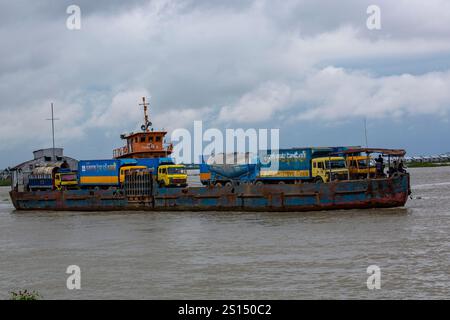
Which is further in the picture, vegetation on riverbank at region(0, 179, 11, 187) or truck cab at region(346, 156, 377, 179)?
vegetation on riverbank at region(0, 179, 11, 187)

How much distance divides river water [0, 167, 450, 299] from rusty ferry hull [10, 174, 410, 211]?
86 centimetres

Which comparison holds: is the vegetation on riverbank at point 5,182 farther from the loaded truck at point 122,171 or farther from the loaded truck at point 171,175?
the loaded truck at point 171,175

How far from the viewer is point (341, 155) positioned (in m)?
35.7

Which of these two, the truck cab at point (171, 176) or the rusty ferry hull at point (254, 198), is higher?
the truck cab at point (171, 176)

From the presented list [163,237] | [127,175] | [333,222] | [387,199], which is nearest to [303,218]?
[333,222]

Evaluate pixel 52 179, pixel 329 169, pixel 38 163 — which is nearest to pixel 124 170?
pixel 52 179

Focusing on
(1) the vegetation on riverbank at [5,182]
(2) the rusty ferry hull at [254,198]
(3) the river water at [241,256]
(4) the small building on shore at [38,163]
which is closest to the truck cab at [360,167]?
(2) the rusty ferry hull at [254,198]

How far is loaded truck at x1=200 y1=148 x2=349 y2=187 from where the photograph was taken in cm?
3459

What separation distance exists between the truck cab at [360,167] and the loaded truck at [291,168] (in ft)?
1.40

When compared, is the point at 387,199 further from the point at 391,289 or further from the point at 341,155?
the point at 391,289

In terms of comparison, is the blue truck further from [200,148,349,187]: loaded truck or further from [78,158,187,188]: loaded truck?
[200,148,349,187]: loaded truck

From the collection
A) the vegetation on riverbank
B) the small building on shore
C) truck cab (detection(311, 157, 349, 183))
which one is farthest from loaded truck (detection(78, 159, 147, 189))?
the vegetation on riverbank

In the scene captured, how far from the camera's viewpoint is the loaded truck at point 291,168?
1362 inches

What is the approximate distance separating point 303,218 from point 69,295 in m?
17.6
